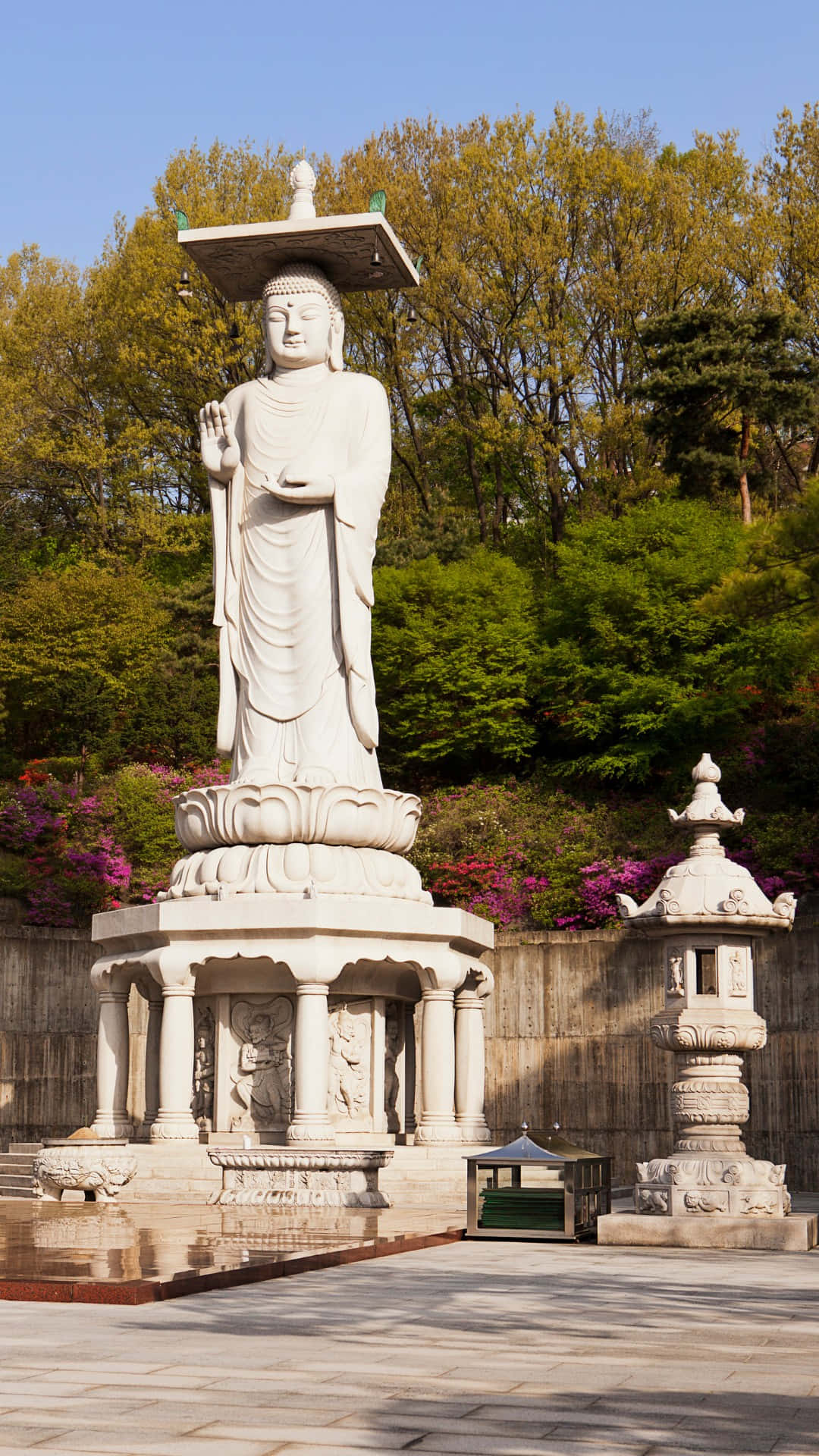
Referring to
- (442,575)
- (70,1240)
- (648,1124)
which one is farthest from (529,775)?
(70,1240)

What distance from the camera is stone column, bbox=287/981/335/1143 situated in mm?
17000

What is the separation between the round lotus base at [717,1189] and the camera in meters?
13.4

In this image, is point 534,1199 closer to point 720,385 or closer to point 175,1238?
point 175,1238

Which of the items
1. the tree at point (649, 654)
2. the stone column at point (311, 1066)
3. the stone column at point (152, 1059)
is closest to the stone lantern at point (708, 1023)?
the stone column at point (311, 1066)

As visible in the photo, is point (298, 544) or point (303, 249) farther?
point (303, 249)

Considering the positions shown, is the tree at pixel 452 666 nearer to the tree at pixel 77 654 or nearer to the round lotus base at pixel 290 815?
the tree at pixel 77 654

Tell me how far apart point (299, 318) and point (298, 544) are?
8.94ft

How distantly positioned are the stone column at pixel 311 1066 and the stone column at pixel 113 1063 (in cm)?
270

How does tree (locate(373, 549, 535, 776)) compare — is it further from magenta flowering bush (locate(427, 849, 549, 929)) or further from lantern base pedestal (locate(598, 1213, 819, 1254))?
lantern base pedestal (locate(598, 1213, 819, 1254))

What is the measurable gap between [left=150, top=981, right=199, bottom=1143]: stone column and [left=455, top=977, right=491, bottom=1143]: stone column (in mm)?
3327

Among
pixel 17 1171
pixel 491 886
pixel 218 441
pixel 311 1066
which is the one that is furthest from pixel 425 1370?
pixel 491 886

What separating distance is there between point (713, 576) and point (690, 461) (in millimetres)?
4368

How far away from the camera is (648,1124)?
22.2 meters

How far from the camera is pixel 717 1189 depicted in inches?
530
